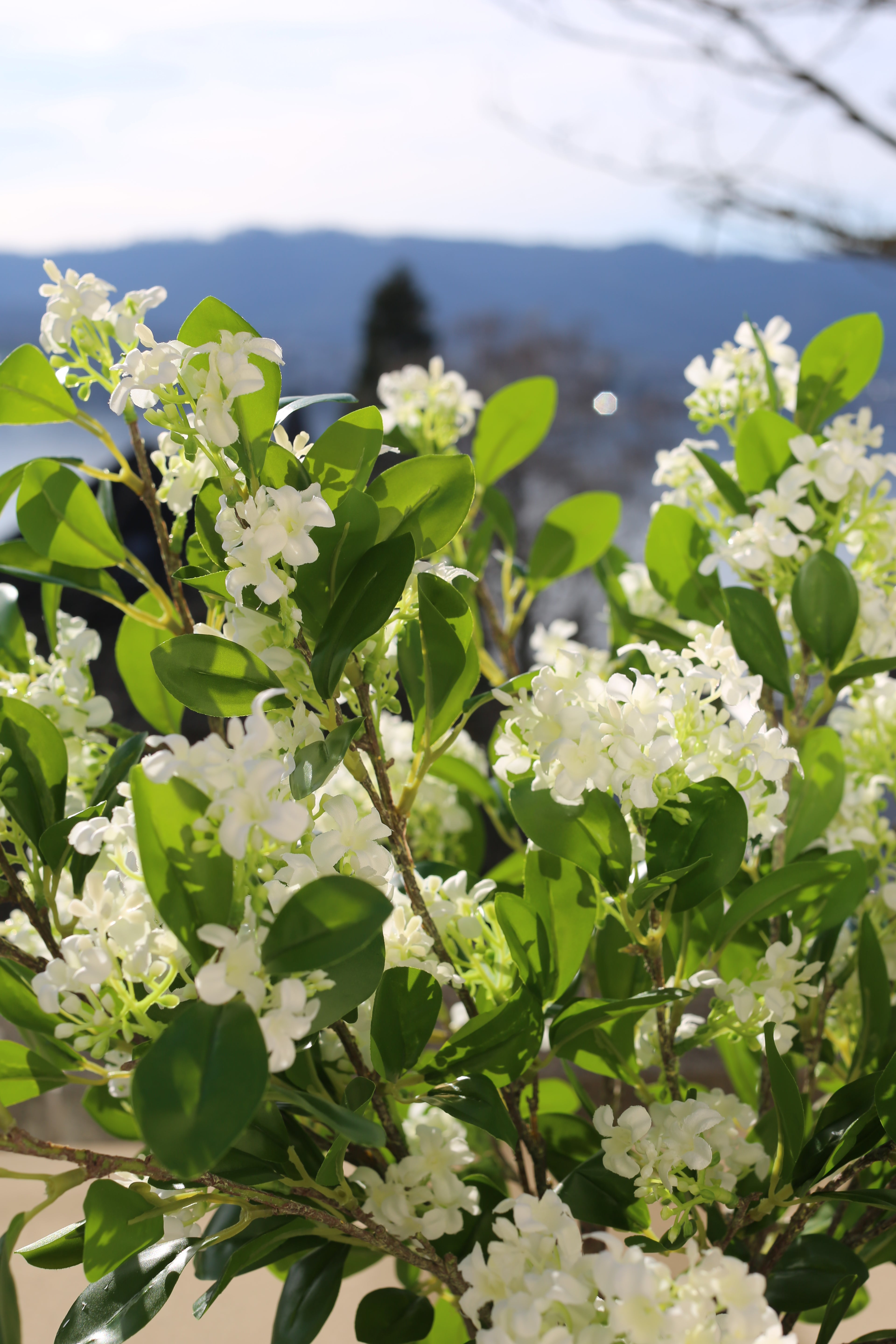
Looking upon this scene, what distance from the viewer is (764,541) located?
0.40m

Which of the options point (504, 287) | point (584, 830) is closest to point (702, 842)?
point (584, 830)

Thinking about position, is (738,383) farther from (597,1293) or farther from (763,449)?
(597,1293)

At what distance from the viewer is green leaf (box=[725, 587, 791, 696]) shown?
401 mm

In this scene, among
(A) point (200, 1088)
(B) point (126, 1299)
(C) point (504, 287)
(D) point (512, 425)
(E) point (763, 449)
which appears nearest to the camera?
(A) point (200, 1088)

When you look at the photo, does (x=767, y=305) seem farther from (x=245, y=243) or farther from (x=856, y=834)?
(x=856, y=834)

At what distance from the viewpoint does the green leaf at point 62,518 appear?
0.38 m

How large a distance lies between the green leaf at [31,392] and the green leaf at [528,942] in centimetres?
22

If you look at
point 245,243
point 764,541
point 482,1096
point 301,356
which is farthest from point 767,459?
point 245,243

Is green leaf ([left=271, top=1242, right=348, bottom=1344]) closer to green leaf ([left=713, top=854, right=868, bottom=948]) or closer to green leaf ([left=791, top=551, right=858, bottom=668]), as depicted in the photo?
green leaf ([left=713, top=854, right=868, bottom=948])

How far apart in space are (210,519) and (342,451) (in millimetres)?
56

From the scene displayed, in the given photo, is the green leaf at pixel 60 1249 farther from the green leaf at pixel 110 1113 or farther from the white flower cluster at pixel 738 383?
the white flower cluster at pixel 738 383

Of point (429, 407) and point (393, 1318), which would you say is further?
point (429, 407)

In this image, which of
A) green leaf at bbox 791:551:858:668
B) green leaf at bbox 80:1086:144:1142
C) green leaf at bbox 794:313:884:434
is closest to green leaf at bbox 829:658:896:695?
green leaf at bbox 791:551:858:668

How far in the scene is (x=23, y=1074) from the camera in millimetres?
278
